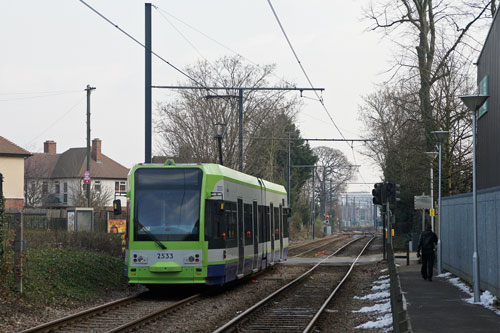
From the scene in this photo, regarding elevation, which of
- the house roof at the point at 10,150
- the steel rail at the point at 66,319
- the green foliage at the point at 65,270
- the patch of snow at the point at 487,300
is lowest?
the steel rail at the point at 66,319

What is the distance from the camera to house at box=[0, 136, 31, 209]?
195 feet

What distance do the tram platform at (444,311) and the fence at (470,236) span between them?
72 cm

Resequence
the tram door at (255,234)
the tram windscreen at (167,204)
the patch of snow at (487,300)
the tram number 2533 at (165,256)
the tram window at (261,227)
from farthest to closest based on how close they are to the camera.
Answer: the tram window at (261,227) < the tram door at (255,234) < the tram windscreen at (167,204) < the tram number 2533 at (165,256) < the patch of snow at (487,300)

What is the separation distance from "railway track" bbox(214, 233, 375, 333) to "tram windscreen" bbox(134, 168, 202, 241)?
8.47 feet

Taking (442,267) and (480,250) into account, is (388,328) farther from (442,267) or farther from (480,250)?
(442,267)

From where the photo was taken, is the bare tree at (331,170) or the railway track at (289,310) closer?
the railway track at (289,310)

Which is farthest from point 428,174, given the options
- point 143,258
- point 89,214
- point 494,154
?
point 143,258

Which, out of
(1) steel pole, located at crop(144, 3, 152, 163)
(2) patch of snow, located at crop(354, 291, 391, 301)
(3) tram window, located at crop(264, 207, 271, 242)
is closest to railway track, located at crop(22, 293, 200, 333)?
(2) patch of snow, located at crop(354, 291, 391, 301)

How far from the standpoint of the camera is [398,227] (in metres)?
58.3

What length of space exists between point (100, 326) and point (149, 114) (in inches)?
415

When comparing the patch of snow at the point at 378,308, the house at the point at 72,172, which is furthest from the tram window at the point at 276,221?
the house at the point at 72,172

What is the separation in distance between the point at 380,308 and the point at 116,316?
17.6 feet

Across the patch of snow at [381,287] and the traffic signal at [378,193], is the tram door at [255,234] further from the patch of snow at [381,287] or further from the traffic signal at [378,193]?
the traffic signal at [378,193]

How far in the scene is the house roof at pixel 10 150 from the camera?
199ft
